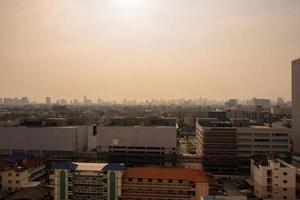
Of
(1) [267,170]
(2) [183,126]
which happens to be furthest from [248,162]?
(2) [183,126]

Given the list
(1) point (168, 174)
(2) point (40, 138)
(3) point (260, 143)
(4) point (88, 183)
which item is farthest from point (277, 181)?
(2) point (40, 138)

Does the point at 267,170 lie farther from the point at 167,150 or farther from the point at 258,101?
the point at 258,101

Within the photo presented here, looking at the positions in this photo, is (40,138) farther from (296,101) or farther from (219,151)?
(296,101)

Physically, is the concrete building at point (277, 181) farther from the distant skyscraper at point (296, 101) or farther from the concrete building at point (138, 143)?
the distant skyscraper at point (296, 101)

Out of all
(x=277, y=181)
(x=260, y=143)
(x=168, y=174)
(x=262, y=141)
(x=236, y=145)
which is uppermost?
(x=262, y=141)

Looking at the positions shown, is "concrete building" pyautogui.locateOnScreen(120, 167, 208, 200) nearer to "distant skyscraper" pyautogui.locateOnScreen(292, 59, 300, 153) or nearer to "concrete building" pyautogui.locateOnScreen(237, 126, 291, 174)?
"concrete building" pyautogui.locateOnScreen(237, 126, 291, 174)

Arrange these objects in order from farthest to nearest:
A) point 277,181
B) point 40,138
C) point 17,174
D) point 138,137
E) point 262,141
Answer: point 40,138 → point 138,137 → point 262,141 → point 17,174 → point 277,181
